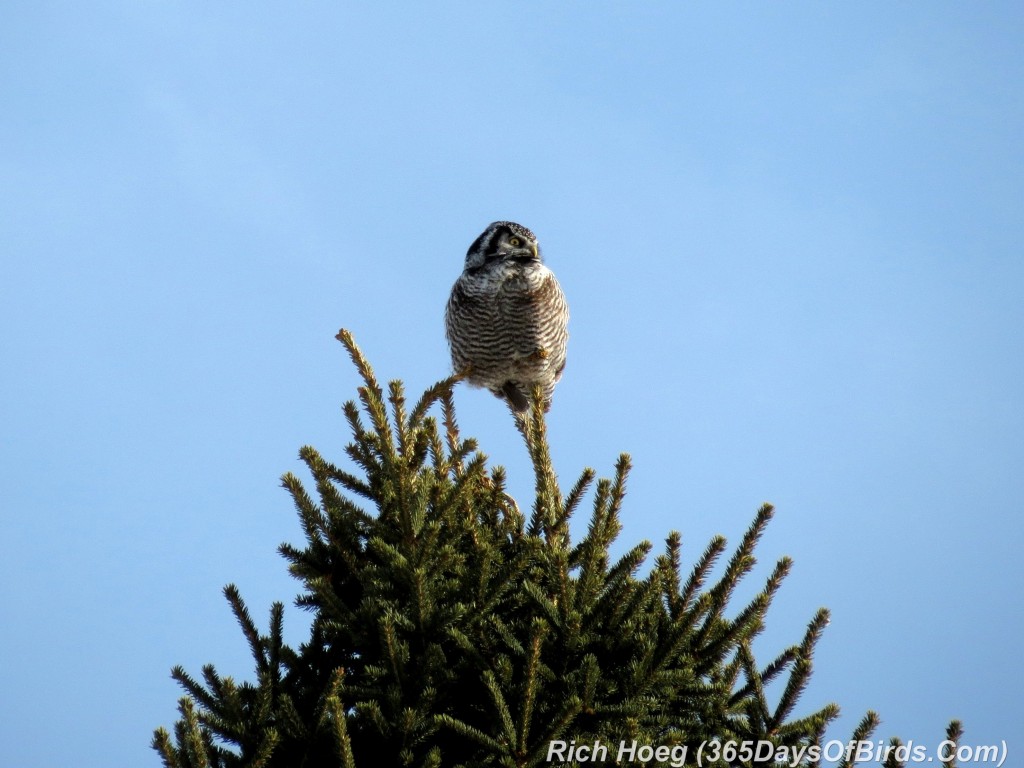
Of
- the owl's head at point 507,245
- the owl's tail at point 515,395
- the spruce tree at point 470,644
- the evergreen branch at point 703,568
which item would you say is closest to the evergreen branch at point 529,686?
the spruce tree at point 470,644

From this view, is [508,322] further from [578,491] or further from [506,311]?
[578,491]

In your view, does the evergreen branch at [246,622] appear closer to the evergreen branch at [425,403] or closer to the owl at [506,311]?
the evergreen branch at [425,403]

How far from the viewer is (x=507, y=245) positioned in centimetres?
755

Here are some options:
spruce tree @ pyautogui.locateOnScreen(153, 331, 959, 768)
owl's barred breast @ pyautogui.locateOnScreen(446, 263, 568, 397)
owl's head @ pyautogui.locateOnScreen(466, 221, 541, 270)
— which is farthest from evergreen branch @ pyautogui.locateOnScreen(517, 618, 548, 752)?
owl's head @ pyautogui.locateOnScreen(466, 221, 541, 270)

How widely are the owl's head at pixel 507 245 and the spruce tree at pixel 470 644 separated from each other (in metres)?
3.78

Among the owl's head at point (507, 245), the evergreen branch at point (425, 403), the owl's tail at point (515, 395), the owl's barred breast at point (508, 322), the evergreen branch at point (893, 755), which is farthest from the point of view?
the owl's tail at point (515, 395)

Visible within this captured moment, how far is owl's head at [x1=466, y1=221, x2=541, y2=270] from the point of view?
7.53 m

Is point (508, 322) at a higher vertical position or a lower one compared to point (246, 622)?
higher

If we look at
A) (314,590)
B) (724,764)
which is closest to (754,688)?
(724,764)

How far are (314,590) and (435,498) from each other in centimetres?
53

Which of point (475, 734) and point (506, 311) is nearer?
point (475, 734)

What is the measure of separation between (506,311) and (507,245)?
533mm

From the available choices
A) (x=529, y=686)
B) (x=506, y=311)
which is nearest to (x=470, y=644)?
(x=529, y=686)

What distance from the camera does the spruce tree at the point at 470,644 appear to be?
321cm
